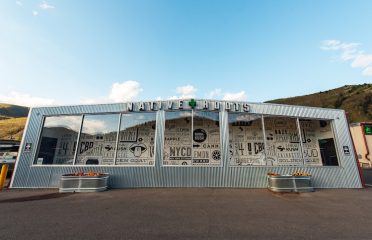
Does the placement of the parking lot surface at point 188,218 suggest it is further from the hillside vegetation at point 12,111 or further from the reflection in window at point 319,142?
the hillside vegetation at point 12,111

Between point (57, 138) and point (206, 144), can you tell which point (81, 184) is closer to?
point (57, 138)

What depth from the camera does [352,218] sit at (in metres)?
4.91

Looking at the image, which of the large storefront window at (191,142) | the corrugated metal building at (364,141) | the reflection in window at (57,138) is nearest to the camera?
the reflection in window at (57,138)

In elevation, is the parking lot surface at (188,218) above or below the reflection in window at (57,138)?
below

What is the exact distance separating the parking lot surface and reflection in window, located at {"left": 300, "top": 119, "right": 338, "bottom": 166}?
4473mm

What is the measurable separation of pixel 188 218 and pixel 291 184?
6.59 metres

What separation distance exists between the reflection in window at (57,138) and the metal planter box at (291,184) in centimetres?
1261

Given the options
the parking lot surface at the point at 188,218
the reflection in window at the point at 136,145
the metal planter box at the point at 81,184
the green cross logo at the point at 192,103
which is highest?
the green cross logo at the point at 192,103

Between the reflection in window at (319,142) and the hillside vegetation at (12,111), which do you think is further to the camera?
the hillside vegetation at (12,111)

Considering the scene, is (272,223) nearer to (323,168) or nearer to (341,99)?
(323,168)

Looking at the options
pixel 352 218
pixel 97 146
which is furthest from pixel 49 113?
pixel 352 218

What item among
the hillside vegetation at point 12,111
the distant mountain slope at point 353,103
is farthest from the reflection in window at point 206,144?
the hillside vegetation at point 12,111

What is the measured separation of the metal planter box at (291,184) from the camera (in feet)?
27.7

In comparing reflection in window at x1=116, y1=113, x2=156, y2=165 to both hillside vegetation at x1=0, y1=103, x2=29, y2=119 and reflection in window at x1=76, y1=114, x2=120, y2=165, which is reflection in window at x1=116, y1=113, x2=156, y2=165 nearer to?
reflection in window at x1=76, y1=114, x2=120, y2=165
